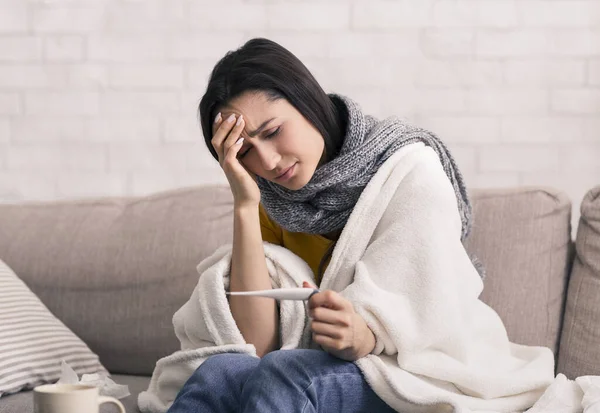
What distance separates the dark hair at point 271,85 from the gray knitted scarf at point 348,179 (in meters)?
0.05

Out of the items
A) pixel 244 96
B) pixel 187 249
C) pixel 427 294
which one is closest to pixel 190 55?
pixel 187 249

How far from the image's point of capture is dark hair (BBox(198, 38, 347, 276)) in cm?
185

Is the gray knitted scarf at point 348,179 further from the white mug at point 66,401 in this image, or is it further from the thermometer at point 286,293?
the white mug at point 66,401

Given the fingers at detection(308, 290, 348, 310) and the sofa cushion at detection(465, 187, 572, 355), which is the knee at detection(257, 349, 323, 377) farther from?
the sofa cushion at detection(465, 187, 572, 355)

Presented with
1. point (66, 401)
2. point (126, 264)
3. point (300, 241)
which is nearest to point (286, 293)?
point (66, 401)

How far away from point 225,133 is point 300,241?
0.35 metres

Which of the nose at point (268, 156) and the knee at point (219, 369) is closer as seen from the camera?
the knee at point (219, 369)

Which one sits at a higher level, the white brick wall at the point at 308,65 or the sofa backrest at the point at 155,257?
the white brick wall at the point at 308,65

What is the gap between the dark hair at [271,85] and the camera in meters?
1.85

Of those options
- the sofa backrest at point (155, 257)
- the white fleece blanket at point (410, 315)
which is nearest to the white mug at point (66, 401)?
the white fleece blanket at point (410, 315)

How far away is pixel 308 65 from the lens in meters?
2.87

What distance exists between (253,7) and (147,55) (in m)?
0.38

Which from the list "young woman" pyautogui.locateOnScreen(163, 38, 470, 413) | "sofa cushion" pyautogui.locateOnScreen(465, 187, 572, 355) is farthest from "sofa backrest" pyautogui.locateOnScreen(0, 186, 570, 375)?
"young woman" pyautogui.locateOnScreen(163, 38, 470, 413)

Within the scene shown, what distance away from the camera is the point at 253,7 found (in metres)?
2.89
